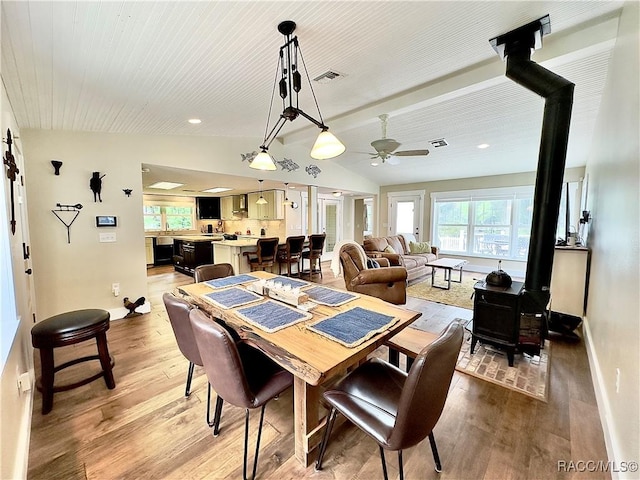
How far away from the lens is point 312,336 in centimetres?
141

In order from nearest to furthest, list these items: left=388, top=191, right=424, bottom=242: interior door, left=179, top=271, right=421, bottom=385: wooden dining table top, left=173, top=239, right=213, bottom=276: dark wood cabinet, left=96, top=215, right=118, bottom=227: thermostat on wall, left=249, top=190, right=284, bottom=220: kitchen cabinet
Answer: left=179, top=271, right=421, bottom=385: wooden dining table top
left=96, top=215, right=118, bottom=227: thermostat on wall
left=173, top=239, right=213, bottom=276: dark wood cabinet
left=249, top=190, right=284, bottom=220: kitchen cabinet
left=388, top=191, right=424, bottom=242: interior door

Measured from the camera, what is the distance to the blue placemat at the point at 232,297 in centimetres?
189

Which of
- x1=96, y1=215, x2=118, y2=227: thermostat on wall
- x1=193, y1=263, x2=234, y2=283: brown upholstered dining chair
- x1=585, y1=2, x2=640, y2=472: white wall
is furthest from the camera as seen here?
x1=96, y1=215, x2=118, y2=227: thermostat on wall

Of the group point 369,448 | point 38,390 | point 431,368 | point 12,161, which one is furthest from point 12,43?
point 369,448

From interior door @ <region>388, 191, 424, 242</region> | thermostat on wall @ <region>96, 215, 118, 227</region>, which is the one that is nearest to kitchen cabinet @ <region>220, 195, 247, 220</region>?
thermostat on wall @ <region>96, 215, 118, 227</region>

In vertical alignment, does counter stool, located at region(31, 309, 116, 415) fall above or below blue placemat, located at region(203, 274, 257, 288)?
below

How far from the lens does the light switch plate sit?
3.45m

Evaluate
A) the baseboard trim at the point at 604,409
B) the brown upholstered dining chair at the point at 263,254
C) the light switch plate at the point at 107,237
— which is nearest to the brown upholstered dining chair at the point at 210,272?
the light switch plate at the point at 107,237

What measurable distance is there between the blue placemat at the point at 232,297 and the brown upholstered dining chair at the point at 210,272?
681 mm

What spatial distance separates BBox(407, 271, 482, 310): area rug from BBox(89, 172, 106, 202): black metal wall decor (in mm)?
4844

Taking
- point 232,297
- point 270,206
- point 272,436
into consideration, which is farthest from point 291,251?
point 272,436

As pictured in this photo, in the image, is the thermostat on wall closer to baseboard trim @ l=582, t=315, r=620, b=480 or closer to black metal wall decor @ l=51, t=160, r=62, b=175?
black metal wall decor @ l=51, t=160, r=62, b=175

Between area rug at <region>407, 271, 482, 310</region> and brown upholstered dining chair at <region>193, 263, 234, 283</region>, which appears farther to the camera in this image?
area rug at <region>407, 271, 482, 310</region>

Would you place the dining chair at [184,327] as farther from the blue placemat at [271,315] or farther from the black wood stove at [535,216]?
the black wood stove at [535,216]
